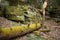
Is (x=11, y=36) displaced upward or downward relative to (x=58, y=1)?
downward

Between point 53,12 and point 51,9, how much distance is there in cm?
49

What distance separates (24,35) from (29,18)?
2.63m

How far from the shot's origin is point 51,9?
1550cm

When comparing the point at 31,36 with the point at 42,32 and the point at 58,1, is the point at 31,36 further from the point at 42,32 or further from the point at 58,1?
the point at 58,1

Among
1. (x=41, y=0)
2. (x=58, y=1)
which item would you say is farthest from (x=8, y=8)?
(x=58, y=1)

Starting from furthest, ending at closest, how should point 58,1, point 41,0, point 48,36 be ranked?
point 58,1 < point 41,0 < point 48,36

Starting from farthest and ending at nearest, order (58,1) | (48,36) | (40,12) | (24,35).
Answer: (58,1) → (40,12) → (48,36) → (24,35)

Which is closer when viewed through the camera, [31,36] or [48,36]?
[31,36]

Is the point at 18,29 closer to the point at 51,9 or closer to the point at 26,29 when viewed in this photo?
the point at 26,29

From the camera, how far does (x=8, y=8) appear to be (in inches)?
393

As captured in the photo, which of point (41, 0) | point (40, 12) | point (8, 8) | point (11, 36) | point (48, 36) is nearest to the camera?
point (11, 36)

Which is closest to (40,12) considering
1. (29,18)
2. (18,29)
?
(29,18)

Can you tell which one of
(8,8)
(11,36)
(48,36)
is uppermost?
(8,8)

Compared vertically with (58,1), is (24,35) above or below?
below
